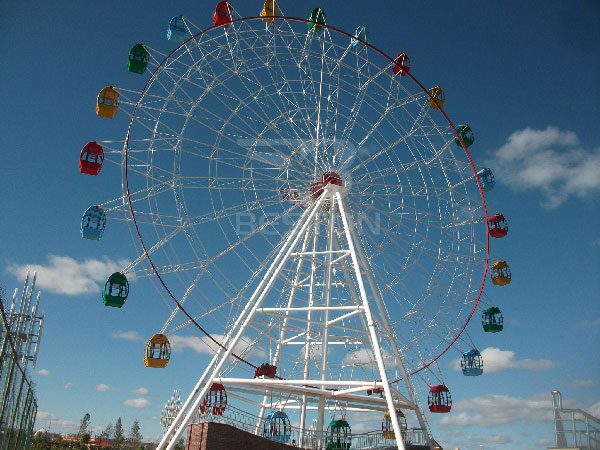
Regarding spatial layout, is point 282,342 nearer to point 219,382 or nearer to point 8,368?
point 219,382

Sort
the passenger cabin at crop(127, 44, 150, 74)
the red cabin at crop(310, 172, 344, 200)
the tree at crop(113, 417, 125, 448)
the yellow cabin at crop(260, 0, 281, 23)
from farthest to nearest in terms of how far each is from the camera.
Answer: the tree at crop(113, 417, 125, 448) < the yellow cabin at crop(260, 0, 281, 23) < the red cabin at crop(310, 172, 344, 200) < the passenger cabin at crop(127, 44, 150, 74)

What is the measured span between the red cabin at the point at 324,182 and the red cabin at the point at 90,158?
849 cm

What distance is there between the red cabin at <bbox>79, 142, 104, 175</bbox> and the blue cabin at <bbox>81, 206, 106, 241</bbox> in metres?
1.39

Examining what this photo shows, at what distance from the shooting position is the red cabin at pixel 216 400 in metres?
17.9

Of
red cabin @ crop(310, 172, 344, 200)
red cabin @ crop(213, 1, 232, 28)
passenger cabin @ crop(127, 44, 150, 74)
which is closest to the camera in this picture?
passenger cabin @ crop(127, 44, 150, 74)

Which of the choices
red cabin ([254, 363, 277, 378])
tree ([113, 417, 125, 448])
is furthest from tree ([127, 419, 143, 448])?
red cabin ([254, 363, 277, 378])

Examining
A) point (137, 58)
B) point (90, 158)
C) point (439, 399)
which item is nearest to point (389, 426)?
point (439, 399)

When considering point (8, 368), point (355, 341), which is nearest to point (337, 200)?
point (355, 341)

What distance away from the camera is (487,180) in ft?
85.0

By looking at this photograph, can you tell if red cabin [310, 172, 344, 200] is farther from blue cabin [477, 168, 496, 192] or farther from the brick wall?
the brick wall

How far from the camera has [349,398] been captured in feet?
60.9

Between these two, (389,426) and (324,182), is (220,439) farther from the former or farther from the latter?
(324,182)

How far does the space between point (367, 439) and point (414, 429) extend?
1.94 meters

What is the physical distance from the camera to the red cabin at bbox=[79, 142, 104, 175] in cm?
1972
